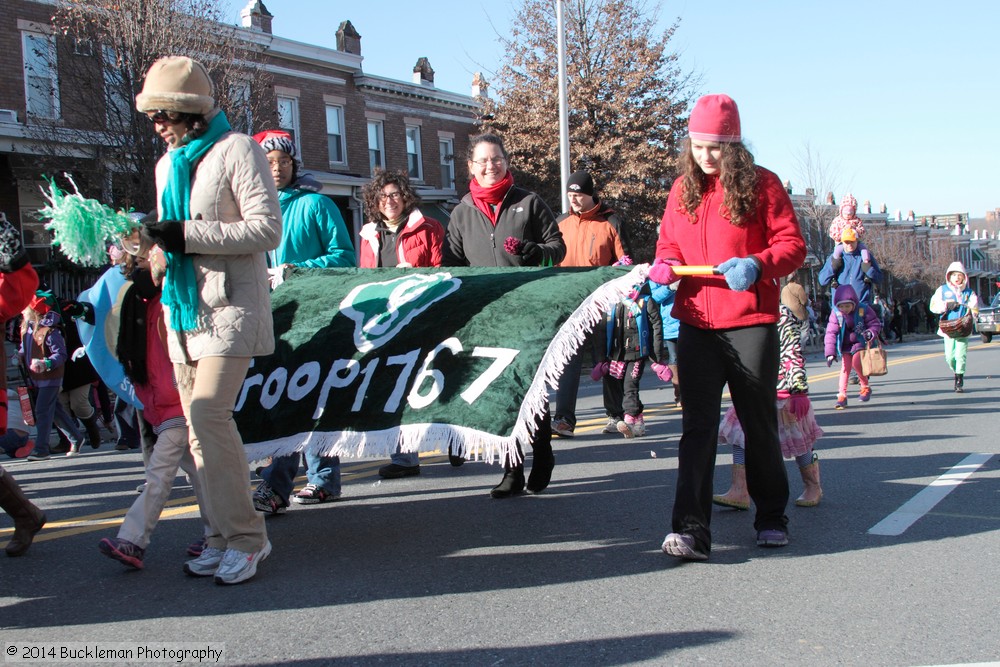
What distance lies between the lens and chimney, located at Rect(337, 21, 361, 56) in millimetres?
32781

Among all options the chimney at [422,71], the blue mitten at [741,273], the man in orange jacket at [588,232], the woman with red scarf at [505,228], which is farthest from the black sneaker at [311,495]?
the chimney at [422,71]

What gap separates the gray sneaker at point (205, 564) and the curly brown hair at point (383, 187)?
3241 millimetres

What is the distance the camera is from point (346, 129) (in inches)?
1248

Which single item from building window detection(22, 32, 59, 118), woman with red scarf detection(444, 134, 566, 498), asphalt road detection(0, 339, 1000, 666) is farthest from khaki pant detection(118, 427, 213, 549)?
building window detection(22, 32, 59, 118)

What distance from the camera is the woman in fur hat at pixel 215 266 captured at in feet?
14.2

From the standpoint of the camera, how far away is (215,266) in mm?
4410

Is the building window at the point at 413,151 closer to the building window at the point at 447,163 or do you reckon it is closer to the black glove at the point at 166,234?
the building window at the point at 447,163

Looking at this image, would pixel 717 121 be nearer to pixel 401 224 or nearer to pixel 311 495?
pixel 401 224

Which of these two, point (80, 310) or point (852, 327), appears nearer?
point (80, 310)

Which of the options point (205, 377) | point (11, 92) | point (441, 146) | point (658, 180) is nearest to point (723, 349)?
point (205, 377)

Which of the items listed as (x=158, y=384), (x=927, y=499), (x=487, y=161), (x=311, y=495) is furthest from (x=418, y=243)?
(x=927, y=499)

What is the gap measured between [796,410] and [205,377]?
348 centimetres

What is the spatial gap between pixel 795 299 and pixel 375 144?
88.8 feet

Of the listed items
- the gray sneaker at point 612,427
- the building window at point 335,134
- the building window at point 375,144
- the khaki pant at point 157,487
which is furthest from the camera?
the building window at point 375,144
